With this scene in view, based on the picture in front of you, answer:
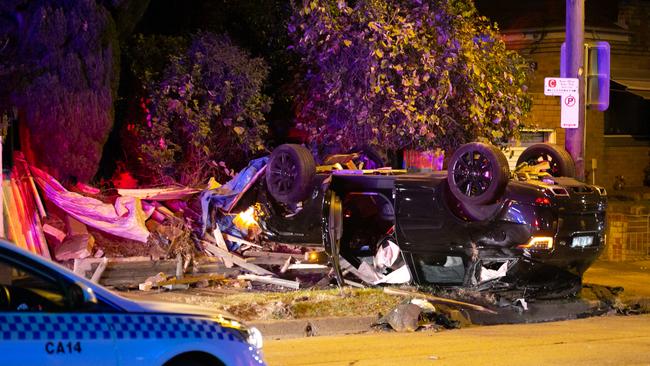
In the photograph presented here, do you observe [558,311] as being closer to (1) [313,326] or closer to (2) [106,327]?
(1) [313,326]

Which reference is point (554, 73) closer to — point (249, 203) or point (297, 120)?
point (297, 120)

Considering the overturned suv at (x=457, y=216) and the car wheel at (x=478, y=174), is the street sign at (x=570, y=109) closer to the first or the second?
the overturned suv at (x=457, y=216)

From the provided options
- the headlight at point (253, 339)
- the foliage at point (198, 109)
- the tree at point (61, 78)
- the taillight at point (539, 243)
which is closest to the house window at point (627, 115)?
the foliage at point (198, 109)

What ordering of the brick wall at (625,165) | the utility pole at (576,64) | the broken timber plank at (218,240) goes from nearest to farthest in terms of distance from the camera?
the broken timber plank at (218,240) < the utility pole at (576,64) < the brick wall at (625,165)

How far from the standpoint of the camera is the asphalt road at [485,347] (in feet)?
27.7

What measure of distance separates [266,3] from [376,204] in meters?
4.94

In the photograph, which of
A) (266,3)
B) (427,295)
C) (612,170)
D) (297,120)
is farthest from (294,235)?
(612,170)

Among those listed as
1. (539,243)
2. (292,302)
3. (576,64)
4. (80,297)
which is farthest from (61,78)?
(80,297)

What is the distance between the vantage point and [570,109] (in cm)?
1277

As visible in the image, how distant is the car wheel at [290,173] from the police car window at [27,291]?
616 cm

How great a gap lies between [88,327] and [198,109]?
8907 millimetres

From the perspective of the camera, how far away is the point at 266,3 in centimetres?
1555

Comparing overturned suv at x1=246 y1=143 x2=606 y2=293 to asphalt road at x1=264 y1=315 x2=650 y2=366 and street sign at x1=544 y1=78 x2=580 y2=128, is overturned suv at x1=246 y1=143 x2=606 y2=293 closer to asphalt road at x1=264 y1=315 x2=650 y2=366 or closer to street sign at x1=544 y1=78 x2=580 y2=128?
street sign at x1=544 y1=78 x2=580 y2=128

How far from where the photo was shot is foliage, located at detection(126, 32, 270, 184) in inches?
547
